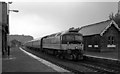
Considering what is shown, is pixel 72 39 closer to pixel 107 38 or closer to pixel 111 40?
pixel 107 38

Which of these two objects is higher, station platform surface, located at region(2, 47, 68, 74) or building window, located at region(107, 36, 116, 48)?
building window, located at region(107, 36, 116, 48)

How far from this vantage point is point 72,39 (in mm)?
21219

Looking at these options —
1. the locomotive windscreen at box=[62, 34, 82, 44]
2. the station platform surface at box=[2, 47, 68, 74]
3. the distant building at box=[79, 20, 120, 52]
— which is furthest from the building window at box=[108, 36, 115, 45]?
the station platform surface at box=[2, 47, 68, 74]

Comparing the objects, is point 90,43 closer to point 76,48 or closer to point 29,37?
point 76,48

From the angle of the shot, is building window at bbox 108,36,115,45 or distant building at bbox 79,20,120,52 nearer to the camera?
distant building at bbox 79,20,120,52

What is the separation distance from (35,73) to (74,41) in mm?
9794

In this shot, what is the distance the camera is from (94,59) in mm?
20984

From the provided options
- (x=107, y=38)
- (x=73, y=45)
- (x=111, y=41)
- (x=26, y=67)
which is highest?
(x=107, y=38)

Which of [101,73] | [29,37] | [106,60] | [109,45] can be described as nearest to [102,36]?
[109,45]

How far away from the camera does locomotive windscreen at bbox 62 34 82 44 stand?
21062 millimetres

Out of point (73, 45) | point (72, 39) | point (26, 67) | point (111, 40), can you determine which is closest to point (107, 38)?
point (111, 40)

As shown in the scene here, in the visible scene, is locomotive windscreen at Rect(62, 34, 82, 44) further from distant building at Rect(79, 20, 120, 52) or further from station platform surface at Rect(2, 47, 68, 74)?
distant building at Rect(79, 20, 120, 52)

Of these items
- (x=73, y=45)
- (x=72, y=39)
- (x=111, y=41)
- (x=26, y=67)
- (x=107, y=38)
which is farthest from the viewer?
(x=111, y=41)

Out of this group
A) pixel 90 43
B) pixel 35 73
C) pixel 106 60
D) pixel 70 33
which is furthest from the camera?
pixel 90 43
